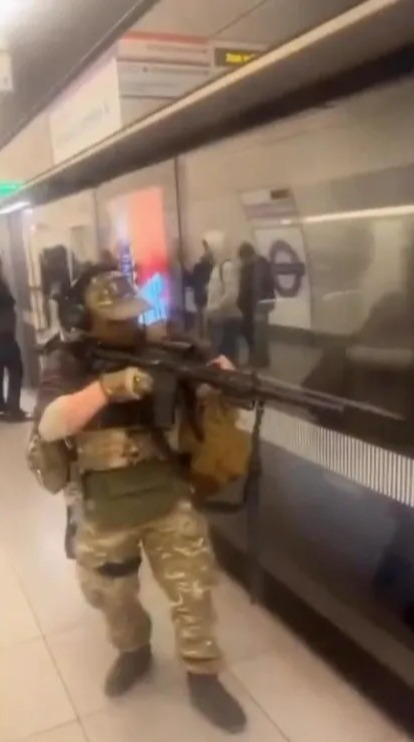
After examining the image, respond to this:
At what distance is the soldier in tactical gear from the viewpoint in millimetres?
1564

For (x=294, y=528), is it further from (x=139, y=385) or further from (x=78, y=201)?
(x=78, y=201)

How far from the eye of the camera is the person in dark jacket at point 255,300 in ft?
6.47

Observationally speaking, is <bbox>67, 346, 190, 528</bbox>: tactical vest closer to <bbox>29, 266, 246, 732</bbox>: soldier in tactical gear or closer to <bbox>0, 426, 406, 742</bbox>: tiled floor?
<bbox>29, 266, 246, 732</bbox>: soldier in tactical gear

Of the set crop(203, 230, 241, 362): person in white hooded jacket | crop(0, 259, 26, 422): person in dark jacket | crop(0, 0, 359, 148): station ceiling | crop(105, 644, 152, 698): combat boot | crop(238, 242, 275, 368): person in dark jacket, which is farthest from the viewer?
crop(0, 259, 26, 422): person in dark jacket

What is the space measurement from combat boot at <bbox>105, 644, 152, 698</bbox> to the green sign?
252cm

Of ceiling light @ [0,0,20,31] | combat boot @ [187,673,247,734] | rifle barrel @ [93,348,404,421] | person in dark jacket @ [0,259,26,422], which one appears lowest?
combat boot @ [187,673,247,734]

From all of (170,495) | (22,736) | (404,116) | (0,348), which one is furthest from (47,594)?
(0,348)

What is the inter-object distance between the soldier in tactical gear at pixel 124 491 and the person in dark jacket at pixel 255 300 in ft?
1.48

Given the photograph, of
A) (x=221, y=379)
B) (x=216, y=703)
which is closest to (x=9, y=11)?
(x=221, y=379)

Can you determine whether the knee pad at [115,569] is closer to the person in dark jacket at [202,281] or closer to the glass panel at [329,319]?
the glass panel at [329,319]

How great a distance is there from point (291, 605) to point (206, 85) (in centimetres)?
122

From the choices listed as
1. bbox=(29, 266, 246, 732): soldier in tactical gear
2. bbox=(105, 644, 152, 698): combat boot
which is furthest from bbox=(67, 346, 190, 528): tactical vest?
bbox=(105, 644, 152, 698): combat boot

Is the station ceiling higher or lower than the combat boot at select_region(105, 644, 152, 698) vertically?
higher

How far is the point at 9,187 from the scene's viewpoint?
3.86m
